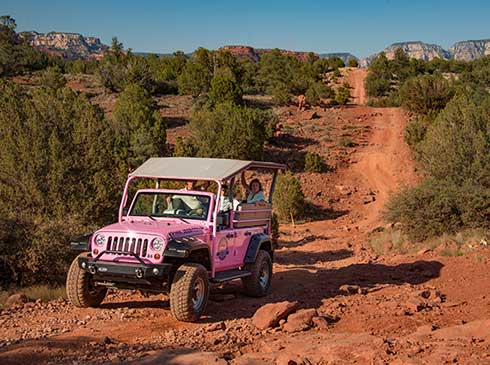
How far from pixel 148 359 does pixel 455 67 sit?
2970 inches

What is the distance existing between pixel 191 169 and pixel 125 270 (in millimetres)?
2021

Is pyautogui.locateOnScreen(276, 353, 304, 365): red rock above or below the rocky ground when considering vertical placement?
above

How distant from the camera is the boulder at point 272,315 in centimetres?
793

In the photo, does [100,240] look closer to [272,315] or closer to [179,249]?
[179,249]

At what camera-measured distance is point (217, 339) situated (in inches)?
281

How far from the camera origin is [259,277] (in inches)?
404

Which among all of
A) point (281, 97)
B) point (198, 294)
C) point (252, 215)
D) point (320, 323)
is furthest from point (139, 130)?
point (320, 323)

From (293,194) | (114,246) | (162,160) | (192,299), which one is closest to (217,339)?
(192,299)

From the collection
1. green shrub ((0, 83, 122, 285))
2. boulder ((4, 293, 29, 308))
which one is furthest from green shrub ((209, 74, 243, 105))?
boulder ((4, 293, 29, 308))

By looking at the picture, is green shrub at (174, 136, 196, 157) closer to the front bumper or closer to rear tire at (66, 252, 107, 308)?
rear tire at (66, 252, 107, 308)

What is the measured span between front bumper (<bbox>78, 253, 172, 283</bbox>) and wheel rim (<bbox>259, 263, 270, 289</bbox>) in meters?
2.54

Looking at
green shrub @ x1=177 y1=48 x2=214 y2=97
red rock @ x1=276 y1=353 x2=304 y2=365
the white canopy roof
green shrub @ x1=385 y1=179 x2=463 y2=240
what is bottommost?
green shrub @ x1=385 y1=179 x2=463 y2=240

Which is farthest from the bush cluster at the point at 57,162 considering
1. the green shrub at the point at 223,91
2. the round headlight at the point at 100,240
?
the green shrub at the point at 223,91

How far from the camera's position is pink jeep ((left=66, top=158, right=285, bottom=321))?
26.5 ft
